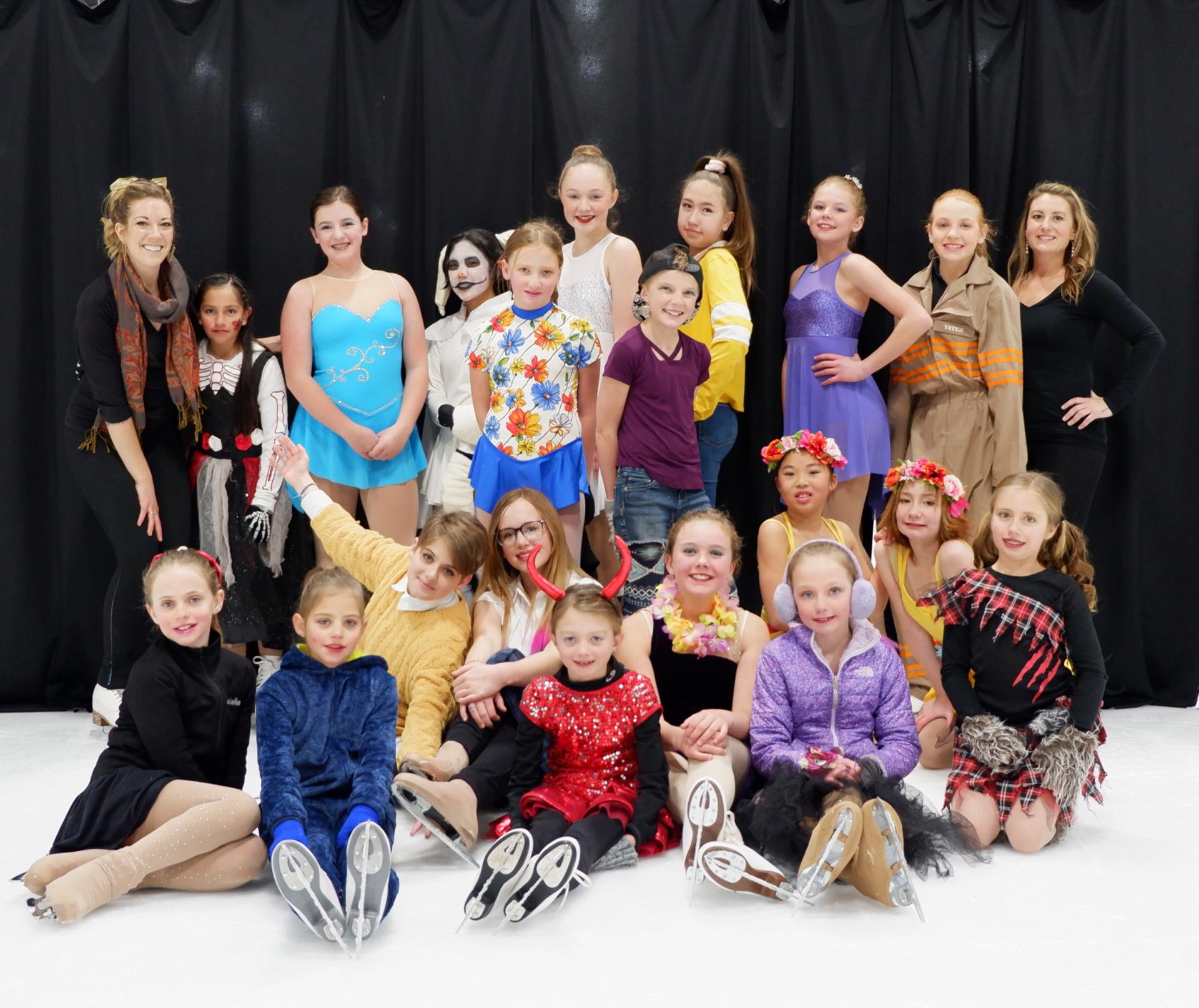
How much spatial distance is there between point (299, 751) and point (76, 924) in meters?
0.57

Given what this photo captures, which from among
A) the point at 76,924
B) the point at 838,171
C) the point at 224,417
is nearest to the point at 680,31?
the point at 838,171

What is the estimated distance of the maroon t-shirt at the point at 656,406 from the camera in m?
3.86

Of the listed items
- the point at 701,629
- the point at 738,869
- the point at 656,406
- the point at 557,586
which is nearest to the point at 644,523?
the point at 656,406

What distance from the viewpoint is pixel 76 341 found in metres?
4.11

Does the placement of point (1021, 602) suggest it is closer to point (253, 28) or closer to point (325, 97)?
point (325, 97)

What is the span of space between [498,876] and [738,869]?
0.51 m

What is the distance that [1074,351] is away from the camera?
14.3 feet

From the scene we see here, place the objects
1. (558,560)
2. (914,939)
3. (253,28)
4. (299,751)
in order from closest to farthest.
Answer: (914,939)
(299,751)
(558,560)
(253,28)

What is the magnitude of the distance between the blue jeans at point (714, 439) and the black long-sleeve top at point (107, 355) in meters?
1.81

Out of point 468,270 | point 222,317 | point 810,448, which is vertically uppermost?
point 468,270

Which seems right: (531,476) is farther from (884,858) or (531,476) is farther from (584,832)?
(884,858)

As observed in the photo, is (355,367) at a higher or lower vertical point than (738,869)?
higher

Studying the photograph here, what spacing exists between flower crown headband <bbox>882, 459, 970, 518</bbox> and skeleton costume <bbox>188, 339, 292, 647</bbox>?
2022mm

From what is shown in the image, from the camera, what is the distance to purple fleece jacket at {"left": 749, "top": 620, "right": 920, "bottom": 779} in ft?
10.1
